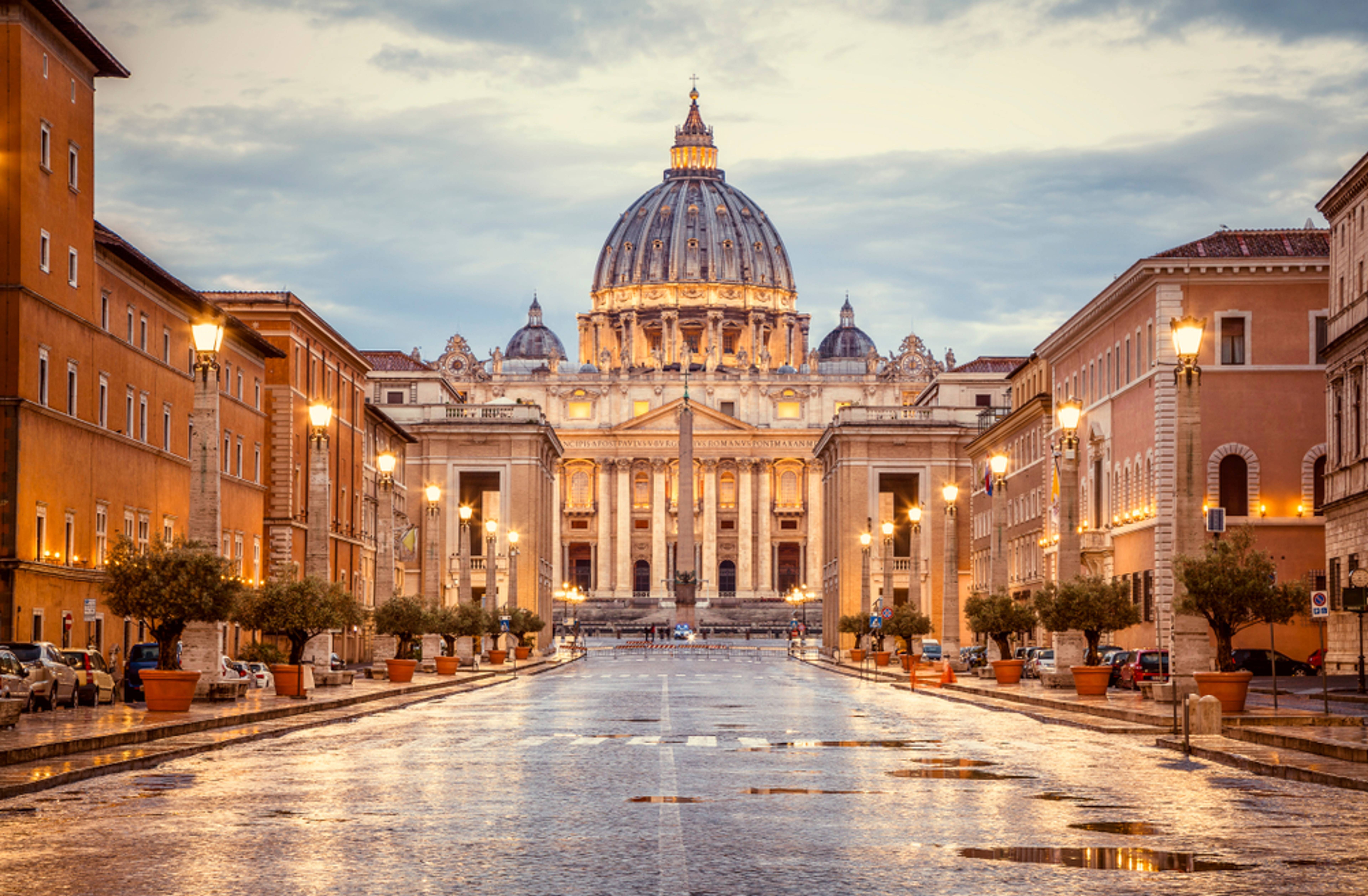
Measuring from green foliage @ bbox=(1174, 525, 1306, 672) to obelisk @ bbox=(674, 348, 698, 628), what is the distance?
9956 centimetres

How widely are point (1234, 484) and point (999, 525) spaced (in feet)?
43.8

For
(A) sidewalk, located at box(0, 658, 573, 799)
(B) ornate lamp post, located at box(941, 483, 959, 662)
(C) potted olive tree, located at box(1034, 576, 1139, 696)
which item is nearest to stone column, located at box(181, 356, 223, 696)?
(A) sidewalk, located at box(0, 658, 573, 799)

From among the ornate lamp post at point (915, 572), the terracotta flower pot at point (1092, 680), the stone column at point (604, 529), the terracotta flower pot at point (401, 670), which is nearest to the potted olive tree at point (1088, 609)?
the terracotta flower pot at point (1092, 680)

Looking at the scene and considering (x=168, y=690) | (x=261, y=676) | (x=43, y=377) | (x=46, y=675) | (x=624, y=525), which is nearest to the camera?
(x=168, y=690)

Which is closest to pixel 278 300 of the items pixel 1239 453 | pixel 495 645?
pixel 495 645

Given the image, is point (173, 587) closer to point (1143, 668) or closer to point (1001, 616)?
point (1143, 668)

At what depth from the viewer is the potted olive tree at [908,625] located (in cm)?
7544

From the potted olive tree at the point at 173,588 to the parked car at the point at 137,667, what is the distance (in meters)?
4.36

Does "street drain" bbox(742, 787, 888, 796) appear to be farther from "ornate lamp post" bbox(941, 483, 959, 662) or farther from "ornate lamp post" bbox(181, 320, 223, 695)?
"ornate lamp post" bbox(941, 483, 959, 662)

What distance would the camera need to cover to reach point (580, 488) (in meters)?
200

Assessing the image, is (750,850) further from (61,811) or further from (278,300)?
(278,300)

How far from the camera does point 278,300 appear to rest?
251ft

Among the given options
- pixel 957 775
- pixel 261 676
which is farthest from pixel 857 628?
pixel 957 775

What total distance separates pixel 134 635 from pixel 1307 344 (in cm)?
3861
